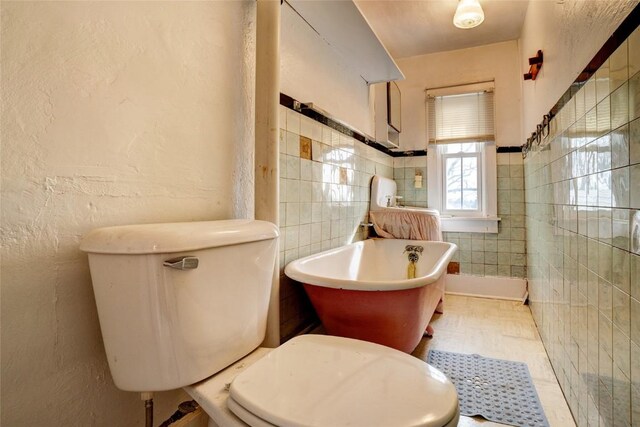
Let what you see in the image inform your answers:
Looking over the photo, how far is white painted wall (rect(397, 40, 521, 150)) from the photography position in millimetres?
3322

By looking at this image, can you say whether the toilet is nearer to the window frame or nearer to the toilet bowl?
the toilet bowl

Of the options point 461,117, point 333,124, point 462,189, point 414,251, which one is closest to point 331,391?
point 333,124

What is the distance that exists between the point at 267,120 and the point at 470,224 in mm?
2716

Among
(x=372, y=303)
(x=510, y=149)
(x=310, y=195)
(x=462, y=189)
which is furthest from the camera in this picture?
(x=462, y=189)

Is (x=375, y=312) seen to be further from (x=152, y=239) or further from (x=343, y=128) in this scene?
(x=343, y=128)

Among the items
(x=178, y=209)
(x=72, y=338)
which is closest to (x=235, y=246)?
(x=178, y=209)

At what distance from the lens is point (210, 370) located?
914 millimetres

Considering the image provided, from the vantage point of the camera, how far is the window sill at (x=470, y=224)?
10.9ft

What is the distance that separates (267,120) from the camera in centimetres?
140

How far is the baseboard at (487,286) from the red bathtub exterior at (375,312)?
1.93 metres

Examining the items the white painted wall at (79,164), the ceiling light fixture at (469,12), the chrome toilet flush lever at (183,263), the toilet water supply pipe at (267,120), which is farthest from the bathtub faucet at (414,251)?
the chrome toilet flush lever at (183,263)

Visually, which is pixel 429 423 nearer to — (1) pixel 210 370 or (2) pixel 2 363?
(1) pixel 210 370

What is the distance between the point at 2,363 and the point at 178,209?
1.86ft

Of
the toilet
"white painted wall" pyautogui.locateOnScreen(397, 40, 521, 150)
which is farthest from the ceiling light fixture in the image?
A: the toilet
